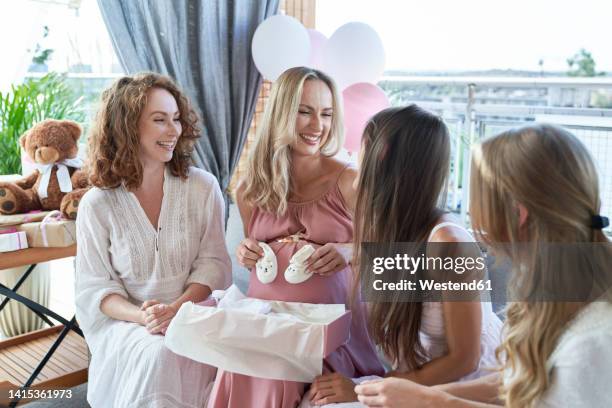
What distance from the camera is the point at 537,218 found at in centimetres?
109

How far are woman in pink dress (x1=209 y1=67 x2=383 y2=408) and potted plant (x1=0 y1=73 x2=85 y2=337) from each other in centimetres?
145

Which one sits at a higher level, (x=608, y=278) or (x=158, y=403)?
(x=608, y=278)

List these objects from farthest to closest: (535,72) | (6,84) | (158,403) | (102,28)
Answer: (535,72) → (102,28) → (6,84) → (158,403)

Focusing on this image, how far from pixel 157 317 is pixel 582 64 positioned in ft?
10.3

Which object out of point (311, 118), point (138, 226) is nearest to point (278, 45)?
point (311, 118)

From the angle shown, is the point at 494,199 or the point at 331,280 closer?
the point at 494,199

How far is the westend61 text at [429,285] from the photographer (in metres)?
1.44

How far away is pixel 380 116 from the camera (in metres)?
1.57

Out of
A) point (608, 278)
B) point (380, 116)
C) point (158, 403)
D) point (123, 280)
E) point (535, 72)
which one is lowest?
point (158, 403)

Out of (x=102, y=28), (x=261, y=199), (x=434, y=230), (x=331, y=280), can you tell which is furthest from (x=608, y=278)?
(x=102, y=28)

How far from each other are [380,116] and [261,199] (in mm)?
609

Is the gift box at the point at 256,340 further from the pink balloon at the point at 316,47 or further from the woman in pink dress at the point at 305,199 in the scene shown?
the pink balloon at the point at 316,47

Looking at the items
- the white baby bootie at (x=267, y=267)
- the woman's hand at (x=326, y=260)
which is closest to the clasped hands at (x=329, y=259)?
the woman's hand at (x=326, y=260)

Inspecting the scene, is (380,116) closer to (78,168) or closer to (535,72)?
(78,168)
